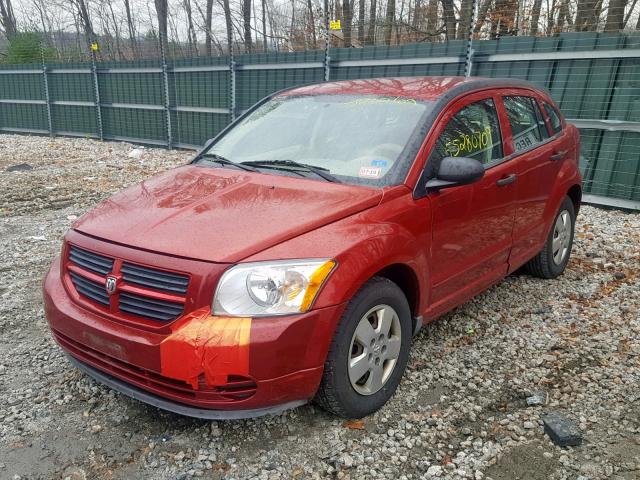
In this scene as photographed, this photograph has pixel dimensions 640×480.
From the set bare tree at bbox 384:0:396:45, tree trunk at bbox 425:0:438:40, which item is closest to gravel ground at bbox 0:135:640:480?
bare tree at bbox 384:0:396:45

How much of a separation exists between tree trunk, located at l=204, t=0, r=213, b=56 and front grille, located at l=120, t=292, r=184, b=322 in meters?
20.3

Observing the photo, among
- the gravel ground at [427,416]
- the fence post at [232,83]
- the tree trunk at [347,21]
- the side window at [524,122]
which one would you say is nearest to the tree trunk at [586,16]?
the tree trunk at [347,21]

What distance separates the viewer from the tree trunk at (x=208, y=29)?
21.7 m

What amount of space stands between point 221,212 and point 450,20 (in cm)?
1114

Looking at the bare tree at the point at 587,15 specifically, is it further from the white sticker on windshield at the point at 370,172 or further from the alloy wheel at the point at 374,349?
the alloy wheel at the point at 374,349

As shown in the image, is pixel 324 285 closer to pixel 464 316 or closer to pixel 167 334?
pixel 167 334

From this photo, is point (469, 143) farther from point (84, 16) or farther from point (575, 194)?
point (84, 16)

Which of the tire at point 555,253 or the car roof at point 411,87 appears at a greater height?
the car roof at point 411,87

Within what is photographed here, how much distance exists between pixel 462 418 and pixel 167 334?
168 centimetres

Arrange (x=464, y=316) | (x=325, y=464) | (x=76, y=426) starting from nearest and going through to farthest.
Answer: (x=325, y=464) < (x=76, y=426) < (x=464, y=316)

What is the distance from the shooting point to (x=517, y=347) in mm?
3734

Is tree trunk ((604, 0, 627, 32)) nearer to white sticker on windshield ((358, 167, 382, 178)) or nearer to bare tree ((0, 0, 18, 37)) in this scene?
white sticker on windshield ((358, 167, 382, 178))

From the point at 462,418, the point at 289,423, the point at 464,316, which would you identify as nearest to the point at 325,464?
the point at 289,423

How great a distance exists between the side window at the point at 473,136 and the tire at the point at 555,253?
4.37 feet
